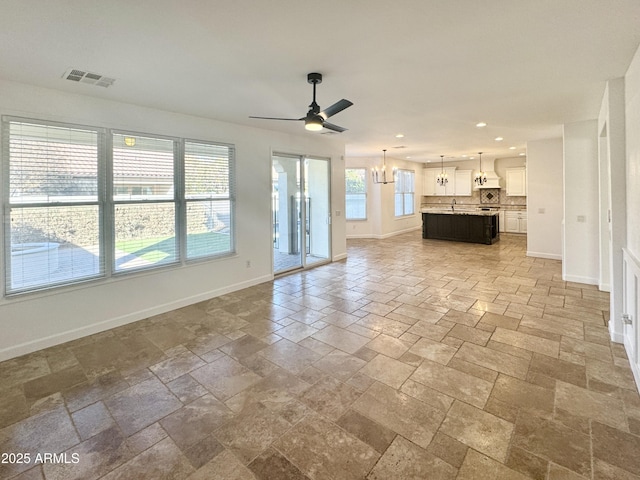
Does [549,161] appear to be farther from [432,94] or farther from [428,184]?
[428,184]

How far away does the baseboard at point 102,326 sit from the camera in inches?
127

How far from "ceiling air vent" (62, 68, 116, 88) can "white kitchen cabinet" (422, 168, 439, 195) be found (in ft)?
39.4

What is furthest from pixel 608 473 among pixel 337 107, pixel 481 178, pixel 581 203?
pixel 481 178

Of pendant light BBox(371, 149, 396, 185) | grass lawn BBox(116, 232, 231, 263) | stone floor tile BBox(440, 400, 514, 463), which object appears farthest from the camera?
pendant light BBox(371, 149, 396, 185)

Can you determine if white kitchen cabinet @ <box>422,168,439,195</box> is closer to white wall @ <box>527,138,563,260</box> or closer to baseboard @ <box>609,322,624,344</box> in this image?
Answer: white wall @ <box>527,138,563,260</box>

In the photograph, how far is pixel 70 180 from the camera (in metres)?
3.50

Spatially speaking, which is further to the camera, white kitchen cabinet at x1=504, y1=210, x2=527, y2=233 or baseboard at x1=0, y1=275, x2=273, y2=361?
white kitchen cabinet at x1=504, y1=210, x2=527, y2=233

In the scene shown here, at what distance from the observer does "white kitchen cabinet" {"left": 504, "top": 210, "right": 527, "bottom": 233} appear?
1122cm

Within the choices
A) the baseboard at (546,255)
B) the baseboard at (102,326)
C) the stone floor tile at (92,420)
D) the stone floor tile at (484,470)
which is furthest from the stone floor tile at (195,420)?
the baseboard at (546,255)

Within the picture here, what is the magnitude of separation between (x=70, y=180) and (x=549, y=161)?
8555 millimetres

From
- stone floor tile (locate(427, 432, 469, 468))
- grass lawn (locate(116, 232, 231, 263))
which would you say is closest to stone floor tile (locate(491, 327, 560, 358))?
stone floor tile (locate(427, 432, 469, 468))

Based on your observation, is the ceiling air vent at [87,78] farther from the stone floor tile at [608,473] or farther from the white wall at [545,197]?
the white wall at [545,197]

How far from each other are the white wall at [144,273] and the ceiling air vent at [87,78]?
49 centimetres

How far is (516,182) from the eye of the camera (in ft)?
36.6
